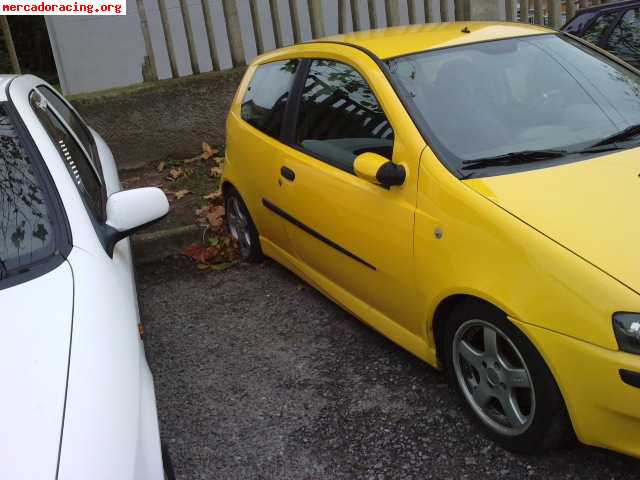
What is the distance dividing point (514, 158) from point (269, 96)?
77.4 inches

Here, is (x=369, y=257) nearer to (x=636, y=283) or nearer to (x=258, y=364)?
(x=258, y=364)

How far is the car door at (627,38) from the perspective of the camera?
6453 mm

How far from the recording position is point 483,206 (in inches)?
106

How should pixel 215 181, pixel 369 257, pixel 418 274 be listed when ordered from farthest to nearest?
pixel 215 181
pixel 369 257
pixel 418 274

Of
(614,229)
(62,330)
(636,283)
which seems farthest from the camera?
(614,229)

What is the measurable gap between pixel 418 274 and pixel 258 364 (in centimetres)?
116

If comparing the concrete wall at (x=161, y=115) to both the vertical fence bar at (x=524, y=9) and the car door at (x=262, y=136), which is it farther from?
the vertical fence bar at (x=524, y=9)

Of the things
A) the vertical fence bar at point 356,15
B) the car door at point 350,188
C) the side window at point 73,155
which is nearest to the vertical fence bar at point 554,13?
the vertical fence bar at point 356,15

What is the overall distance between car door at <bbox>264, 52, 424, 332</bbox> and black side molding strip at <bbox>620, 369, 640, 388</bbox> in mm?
986

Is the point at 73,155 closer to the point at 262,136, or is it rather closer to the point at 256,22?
the point at 262,136

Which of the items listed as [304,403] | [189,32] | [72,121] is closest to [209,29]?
[189,32]

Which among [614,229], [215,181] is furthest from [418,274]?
[215,181]

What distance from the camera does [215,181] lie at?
658cm

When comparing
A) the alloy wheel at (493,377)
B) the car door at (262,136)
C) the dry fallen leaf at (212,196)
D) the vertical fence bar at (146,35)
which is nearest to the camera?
the alloy wheel at (493,377)
